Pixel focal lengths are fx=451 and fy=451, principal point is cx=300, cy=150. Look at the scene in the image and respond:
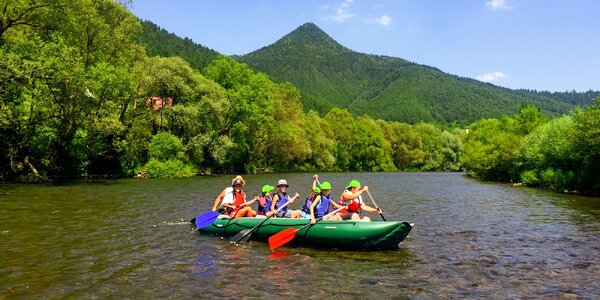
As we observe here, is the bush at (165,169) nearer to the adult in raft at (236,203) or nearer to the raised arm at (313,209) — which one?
the adult in raft at (236,203)

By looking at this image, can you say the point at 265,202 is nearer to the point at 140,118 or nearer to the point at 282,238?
the point at 282,238

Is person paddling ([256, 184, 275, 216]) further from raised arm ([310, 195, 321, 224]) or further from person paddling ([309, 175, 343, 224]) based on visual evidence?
raised arm ([310, 195, 321, 224])

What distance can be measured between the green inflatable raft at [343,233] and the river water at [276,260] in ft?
0.84

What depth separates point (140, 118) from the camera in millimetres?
40969

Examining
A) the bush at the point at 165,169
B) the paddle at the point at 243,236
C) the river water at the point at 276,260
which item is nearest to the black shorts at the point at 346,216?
the river water at the point at 276,260

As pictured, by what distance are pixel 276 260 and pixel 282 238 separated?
127cm

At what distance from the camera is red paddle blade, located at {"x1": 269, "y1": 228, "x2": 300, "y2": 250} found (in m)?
12.2

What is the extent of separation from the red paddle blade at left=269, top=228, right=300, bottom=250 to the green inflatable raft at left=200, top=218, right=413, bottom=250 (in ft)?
0.50

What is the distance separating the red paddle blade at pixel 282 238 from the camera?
39.9 feet

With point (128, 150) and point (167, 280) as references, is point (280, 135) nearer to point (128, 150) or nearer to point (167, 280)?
point (128, 150)

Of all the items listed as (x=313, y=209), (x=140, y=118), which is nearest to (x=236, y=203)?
(x=313, y=209)

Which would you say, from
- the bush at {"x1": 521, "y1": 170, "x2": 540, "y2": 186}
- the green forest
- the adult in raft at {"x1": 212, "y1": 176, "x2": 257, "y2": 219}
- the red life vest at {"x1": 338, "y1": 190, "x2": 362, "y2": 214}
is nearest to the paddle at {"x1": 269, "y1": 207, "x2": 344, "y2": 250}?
the red life vest at {"x1": 338, "y1": 190, "x2": 362, "y2": 214}

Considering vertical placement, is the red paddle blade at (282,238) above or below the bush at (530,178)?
below

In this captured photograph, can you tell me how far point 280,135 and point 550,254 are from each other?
159 feet
